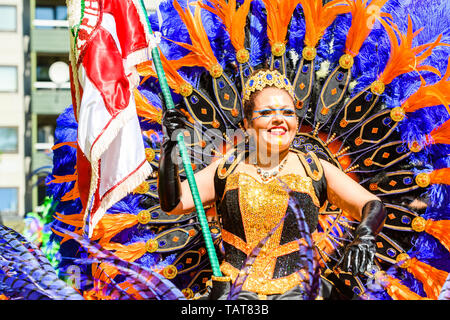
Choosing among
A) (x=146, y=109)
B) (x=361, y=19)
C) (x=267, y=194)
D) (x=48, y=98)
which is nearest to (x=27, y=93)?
(x=48, y=98)

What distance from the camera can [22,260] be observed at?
2861mm

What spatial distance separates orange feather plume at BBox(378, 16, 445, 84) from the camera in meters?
3.30

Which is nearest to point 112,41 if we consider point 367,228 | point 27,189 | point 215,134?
point 215,134

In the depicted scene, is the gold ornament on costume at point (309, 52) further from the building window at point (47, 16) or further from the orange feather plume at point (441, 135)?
the building window at point (47, 16)

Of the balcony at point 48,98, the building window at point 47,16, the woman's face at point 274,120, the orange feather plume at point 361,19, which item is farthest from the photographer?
the building window at point 47,16

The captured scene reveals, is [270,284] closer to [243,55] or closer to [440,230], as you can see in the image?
[440,230]

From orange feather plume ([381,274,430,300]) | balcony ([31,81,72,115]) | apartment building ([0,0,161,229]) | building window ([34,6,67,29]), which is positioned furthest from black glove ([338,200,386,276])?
building window ([34,6,67,29])

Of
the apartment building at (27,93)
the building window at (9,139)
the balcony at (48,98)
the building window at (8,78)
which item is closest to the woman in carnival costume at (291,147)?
the apartment building at (27,93)

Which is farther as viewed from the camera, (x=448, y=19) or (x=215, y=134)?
(x=215, y=134)

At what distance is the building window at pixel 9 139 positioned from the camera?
17.7m

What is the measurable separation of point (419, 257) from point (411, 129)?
73 cm

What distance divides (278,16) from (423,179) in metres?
1.27

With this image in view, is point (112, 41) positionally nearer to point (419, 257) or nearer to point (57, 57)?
point (419, 257)

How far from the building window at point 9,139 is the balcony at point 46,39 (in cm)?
277
